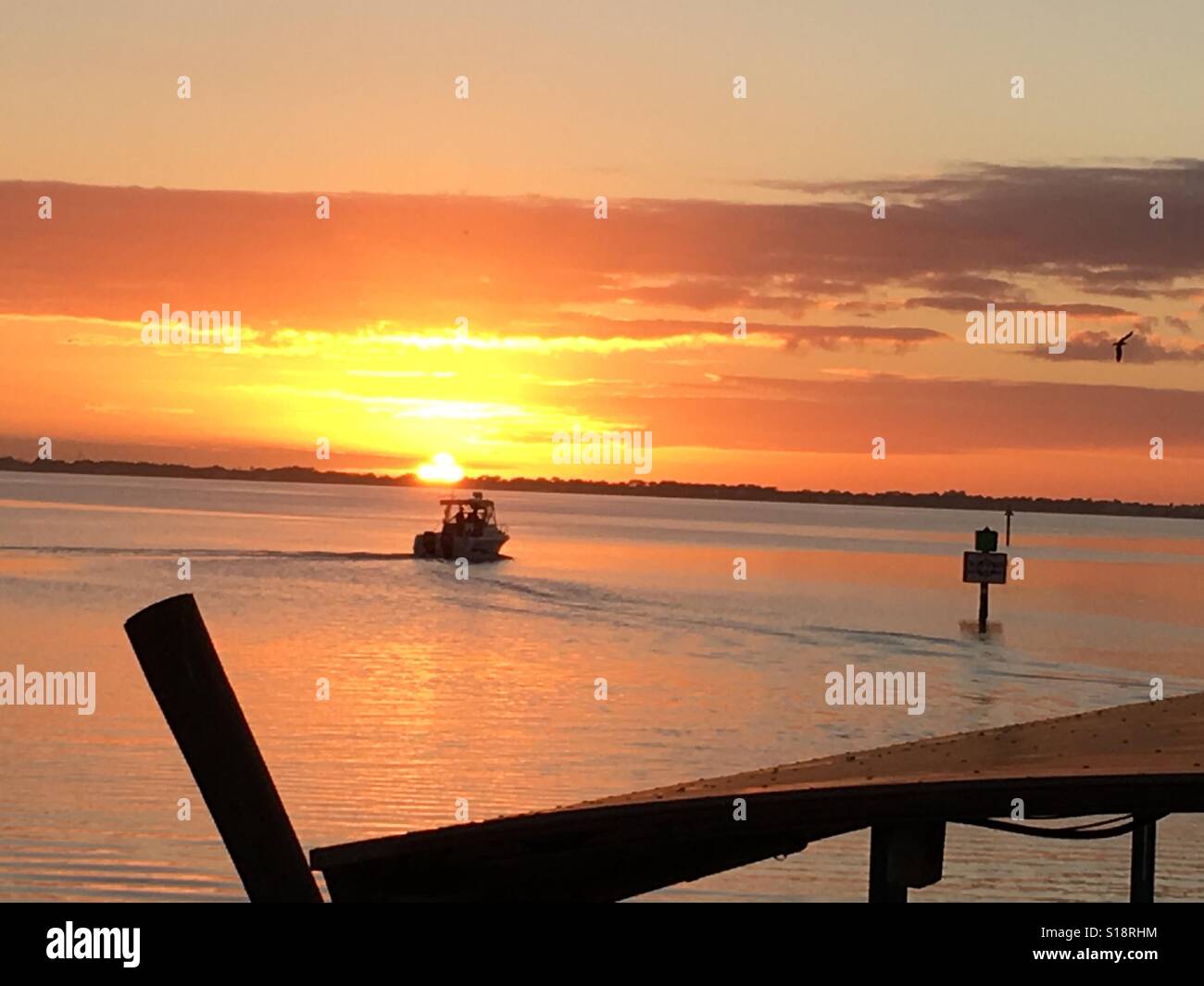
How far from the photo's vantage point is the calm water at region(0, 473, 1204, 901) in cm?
2081

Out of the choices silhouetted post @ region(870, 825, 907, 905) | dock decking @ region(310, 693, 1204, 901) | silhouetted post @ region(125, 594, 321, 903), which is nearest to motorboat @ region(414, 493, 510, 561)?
dock decking @ region(310, 693, 1204, 901)

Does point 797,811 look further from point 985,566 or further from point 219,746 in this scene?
point 985,566

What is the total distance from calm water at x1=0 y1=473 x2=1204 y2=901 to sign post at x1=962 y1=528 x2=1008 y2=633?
5.78ft

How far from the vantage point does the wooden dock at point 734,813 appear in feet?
20.0

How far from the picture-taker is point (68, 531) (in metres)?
120

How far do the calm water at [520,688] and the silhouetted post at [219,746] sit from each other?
11.9m

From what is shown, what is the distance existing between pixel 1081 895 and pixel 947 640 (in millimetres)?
37250

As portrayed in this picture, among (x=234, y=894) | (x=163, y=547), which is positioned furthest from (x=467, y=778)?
(x=163, y=547)

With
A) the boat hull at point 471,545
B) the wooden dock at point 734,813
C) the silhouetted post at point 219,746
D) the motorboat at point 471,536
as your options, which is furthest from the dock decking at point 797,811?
the boat hull at point 471,545

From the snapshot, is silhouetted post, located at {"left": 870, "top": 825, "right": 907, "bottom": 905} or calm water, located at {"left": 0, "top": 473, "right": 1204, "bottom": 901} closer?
silhouetted post, located at {"left": 870, "top": 825, "right": 907, "bottom": 905}

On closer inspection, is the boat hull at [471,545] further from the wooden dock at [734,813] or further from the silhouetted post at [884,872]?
the silhouetted post at [884,872]

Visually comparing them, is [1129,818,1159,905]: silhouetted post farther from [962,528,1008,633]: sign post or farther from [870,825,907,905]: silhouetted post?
[962,528,1008,633]: sign post
